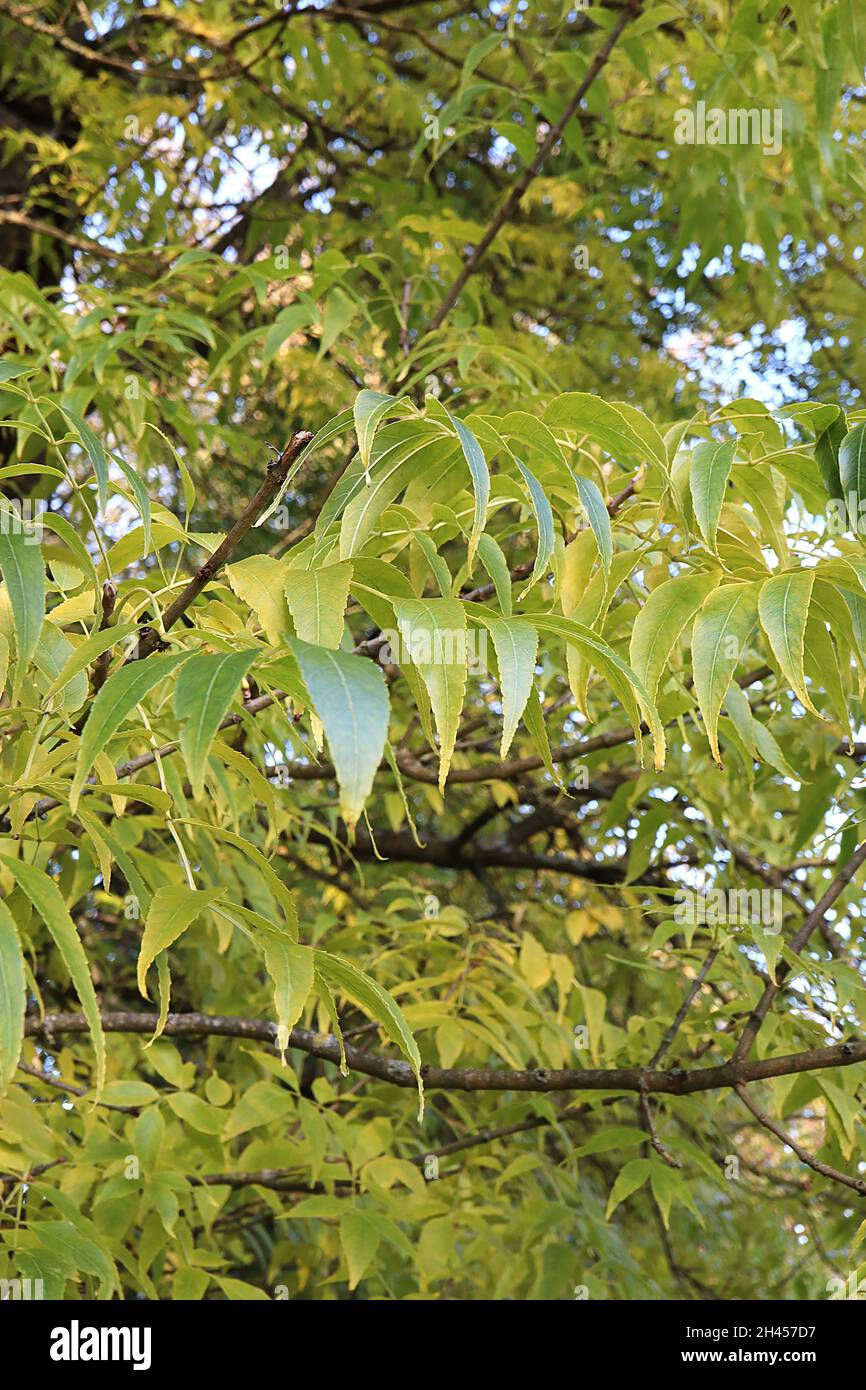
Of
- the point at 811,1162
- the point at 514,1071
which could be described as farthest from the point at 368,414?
the point at 514,1071

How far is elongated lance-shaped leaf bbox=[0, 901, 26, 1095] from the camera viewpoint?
0.72 metres

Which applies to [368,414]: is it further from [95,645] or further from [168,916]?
[168,916]

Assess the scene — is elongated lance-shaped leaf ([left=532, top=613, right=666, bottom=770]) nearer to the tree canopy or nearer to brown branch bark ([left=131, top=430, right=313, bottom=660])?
the tree canopy

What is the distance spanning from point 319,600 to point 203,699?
0.15 metres

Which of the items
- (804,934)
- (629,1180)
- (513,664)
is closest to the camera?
(513,664)

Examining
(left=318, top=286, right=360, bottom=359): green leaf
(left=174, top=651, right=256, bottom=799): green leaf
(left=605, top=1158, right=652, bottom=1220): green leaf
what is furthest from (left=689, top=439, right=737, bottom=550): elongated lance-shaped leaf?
(left=318, top=286, right=360, bottom=359): green leaf

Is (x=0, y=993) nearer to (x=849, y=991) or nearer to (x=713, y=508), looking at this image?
(x=713, y=508)

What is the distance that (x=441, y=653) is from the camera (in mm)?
792

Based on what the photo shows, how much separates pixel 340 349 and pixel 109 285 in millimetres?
1549

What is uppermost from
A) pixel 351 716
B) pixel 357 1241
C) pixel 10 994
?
pixel 351 716

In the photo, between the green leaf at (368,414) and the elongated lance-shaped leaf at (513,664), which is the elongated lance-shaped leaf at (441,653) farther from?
the green leaf at (368,414)

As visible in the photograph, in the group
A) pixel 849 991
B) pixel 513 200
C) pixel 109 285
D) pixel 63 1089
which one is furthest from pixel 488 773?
A: pixel 109 285

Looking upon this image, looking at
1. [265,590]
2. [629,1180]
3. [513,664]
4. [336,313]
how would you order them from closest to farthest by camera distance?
[513,664], [265,590], [629,1180], [336,313]

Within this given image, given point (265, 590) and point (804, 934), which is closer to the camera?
point (265, 590)
